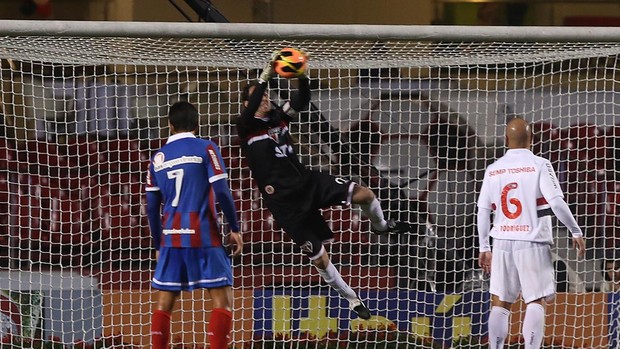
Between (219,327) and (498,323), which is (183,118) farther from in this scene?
(498,323)

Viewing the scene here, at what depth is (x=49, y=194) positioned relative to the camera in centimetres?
1040

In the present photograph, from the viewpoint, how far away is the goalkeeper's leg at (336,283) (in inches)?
352

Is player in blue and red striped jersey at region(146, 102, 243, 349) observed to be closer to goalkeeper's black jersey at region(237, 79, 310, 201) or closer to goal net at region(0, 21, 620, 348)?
goalkeeper's black jersey at region(237, 79, 310, 201)

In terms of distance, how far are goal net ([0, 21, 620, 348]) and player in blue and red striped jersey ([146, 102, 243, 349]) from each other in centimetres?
212

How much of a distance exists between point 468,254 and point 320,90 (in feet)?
6.21

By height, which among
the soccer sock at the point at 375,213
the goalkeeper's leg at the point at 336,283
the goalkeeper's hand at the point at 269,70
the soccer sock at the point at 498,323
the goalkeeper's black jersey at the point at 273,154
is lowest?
the soccer sock at the point at 498,323

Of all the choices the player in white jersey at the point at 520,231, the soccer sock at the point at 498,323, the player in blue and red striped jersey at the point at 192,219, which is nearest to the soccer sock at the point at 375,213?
the player in white jersey at the point at 520,231

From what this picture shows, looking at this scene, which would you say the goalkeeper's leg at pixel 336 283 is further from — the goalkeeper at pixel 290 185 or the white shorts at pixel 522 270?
the white shorts at pixel 522 270

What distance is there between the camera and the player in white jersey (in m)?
8.36

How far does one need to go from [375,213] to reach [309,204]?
481 mm

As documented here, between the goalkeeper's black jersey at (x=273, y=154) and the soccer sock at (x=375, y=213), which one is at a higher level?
the goalkeeper's black jersey at (x=273, y=154)

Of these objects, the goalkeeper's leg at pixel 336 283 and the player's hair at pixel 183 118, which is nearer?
the player's hair at pixel 183 118

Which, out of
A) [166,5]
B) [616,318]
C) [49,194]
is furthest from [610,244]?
[166,5]

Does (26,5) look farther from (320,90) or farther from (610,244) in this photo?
(610,244)
